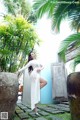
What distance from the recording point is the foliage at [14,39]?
3684 millimetres

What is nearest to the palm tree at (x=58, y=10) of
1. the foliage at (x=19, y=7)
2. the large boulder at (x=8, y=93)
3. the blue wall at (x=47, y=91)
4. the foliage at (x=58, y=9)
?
the foliage at (x=58, y=9)

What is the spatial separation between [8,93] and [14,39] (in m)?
1.38

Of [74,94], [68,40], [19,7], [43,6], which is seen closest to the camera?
[74,94]

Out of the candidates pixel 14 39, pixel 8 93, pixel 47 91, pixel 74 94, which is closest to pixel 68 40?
pixel 74 94

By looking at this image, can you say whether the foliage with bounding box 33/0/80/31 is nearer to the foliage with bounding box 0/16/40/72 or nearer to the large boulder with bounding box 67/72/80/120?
the foliage with bounding box 0/16/40/72

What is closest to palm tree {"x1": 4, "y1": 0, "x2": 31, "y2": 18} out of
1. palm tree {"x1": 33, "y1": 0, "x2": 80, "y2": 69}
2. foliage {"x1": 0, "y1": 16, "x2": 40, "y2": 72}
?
palm tree {"x1": 33, "y1": 0, "x2": 80, "y2": 69}

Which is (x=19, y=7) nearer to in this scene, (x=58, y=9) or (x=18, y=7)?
(x=18, y=7)

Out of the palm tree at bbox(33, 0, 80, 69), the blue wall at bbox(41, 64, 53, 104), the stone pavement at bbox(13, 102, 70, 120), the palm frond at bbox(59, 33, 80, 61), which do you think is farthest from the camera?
the blue wall at bbox(41, 64, 53, 104)

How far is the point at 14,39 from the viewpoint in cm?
382

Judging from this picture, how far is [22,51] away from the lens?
421cm

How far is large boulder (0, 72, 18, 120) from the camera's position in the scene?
111 inches

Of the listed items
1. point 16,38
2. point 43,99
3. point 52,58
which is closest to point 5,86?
point 16,38

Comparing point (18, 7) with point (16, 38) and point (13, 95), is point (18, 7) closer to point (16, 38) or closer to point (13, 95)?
point (16, 38)

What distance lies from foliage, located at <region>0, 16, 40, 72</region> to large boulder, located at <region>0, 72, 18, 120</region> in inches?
27.5
